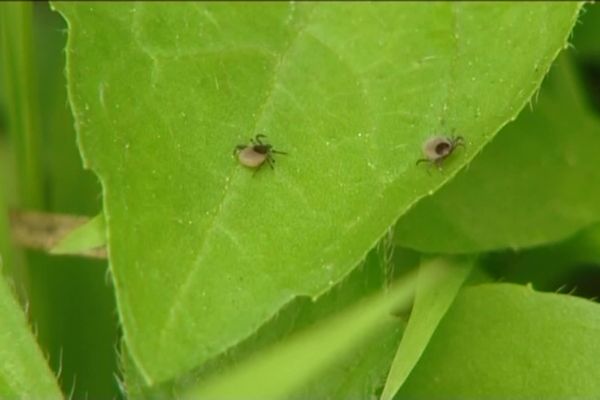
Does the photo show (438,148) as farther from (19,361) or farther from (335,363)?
(19,361)

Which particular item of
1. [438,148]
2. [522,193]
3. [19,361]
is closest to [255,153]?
[438,148]

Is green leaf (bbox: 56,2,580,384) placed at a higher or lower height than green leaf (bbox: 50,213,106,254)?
higher

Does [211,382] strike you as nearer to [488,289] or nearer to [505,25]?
[488,289]

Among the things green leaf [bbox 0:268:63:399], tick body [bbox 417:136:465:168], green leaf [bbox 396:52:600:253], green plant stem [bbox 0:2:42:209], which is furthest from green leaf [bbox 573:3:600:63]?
green leaf [bbox 0:268:63:399]

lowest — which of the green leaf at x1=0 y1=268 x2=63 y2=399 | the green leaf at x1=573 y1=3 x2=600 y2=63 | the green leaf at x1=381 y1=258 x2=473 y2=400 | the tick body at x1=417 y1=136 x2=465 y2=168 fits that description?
the green leaf at x1=0 y1=268 x2=63 y2=399

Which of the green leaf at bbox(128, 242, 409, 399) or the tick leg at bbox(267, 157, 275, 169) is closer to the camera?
the tick leg at bbox(267, 157, 275, 169)

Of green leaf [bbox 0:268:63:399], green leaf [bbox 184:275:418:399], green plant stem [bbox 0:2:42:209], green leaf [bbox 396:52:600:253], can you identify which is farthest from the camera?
green plant stem [bbox 0:2:42:209]

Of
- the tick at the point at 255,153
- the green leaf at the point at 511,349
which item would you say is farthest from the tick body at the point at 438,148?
the green leaf at the point at 511,349

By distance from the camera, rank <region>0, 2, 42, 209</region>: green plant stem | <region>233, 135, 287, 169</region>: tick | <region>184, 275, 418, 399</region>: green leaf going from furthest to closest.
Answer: <region>0, 2, 42, 209</region>: green plant stem < <region>233, 135, 287, 169</region>: tick < <region>184, 275, 418, 399</region>: green leaf

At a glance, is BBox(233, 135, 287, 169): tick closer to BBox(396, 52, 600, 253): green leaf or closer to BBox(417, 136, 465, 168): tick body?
BBox(417, 136, 465, 168): tick body
